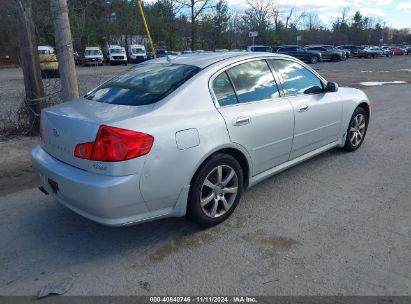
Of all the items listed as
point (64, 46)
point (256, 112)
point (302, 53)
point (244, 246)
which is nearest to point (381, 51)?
point (302, 53)

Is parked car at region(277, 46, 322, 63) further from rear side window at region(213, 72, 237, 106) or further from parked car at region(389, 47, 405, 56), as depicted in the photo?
rear side window at region(213, 72, 237, 106)

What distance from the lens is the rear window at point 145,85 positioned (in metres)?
3.27

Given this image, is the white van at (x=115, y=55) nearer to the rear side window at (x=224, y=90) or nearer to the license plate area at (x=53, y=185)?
the rear side window at (x=224, y=90)

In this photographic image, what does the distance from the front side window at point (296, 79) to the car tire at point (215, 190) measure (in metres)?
1.32

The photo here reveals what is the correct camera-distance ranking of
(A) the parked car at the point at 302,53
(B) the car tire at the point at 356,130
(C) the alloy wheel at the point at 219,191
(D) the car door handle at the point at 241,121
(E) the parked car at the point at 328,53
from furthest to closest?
(E) the parked car at the point at 328,53 → (A) the parked car at the point at 302,53 → (B) the car tire at the point at 356,130 → (D) the car door handle at the point at 241,121 → (C) the alloy wheel at the point at 219,191

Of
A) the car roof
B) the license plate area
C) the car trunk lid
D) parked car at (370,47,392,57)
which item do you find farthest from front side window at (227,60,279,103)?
parked car at (370,47,392,57)

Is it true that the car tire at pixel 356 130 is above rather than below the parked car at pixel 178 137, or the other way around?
below

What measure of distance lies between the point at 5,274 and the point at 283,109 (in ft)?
10.1

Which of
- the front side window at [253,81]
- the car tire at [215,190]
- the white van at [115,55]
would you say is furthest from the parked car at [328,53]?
the car tire at [215,190]

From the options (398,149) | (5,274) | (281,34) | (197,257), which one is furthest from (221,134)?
(281,34)

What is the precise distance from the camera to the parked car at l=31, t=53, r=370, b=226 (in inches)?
109

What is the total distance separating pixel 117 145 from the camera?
2.71m

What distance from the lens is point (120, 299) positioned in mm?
2520

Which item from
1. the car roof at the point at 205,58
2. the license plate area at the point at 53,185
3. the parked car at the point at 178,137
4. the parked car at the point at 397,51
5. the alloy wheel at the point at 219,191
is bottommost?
the parked car at the point at 397,51
